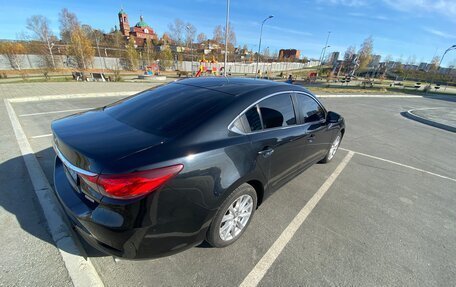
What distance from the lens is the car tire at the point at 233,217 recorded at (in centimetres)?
203

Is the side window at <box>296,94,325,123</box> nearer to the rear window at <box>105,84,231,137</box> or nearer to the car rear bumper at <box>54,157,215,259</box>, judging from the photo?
the rear window at <box>105,84,231,137</box>

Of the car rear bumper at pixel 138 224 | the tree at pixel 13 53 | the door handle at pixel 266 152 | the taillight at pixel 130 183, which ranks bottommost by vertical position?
the tree at pixel 13 53

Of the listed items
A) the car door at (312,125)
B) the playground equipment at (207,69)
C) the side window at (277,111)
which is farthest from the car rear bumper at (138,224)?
the playground equipment at (207,69)

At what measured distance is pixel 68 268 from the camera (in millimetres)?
1860

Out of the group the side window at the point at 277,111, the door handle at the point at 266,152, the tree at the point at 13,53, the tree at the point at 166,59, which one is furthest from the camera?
the tree at the point at 166,59

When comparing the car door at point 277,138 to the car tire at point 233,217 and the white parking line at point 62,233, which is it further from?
the white parking line at point 62,233

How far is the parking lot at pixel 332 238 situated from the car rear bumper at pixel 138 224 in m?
0.40

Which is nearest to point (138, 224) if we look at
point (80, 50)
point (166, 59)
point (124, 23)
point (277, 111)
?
point (277, 111)

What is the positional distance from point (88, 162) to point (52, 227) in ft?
4.26

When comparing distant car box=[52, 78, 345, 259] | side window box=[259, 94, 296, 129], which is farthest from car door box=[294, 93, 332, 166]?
distant car box=[52, 78, 345, 259]

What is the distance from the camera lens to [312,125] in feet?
10.6

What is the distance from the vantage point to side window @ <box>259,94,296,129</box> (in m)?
2.46

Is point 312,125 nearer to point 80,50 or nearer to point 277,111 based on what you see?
point 277,111

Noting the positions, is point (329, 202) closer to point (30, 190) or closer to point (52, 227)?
point (52, 227)
